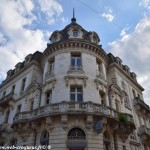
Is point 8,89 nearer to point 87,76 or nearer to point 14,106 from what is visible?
point 14,106

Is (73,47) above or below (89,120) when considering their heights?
above

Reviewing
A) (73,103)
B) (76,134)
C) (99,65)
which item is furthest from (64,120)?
(99,65)

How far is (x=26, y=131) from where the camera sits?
19734mm

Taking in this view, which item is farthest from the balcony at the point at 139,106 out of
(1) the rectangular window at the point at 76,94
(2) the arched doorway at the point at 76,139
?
(2) the arched doorway at the point at 76,139

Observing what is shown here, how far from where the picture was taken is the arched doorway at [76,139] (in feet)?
54.7

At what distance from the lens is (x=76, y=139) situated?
1706 centimetres

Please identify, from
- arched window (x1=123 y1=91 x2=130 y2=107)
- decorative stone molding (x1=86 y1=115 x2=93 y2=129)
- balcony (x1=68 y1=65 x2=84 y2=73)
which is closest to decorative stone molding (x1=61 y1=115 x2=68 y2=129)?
decorative stone molding (x1=86 y1=115 x2=93 y2=129)

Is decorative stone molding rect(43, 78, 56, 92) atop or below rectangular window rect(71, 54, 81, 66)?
below

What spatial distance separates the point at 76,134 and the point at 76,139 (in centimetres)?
48

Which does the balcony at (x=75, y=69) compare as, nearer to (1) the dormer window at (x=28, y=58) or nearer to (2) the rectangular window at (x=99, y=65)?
(2) the rectangular window at (x=99, y=65)

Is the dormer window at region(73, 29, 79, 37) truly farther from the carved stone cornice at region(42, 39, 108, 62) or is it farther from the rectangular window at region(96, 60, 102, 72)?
the rectangular window at region(96, 60, 102, 72)

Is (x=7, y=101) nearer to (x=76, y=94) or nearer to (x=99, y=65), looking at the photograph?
(x=76, y=94)

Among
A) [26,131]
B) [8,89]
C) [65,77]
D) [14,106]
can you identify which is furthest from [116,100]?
[8,89]

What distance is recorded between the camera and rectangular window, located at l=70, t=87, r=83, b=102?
64.5 feet
